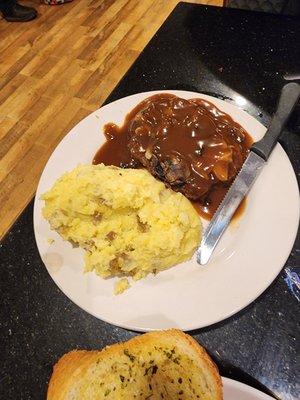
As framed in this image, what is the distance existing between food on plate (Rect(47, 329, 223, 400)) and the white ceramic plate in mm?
42

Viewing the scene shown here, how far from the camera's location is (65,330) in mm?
1484

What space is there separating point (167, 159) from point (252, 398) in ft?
3.53

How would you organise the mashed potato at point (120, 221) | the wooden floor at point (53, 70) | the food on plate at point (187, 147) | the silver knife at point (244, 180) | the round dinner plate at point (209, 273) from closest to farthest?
1. the round dinner plate at point (209, 273)
2. the mashed potato at point (120, 221)
3. the silver knife at point (244, 180)
4. the food on plate at point (187, 147)
5. the wooden floor at point (53, 70)

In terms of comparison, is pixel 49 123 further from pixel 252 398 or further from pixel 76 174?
pixel 252 398

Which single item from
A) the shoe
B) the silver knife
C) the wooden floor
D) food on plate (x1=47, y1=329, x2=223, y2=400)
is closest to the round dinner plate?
the silver knife

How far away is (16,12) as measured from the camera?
180 inches

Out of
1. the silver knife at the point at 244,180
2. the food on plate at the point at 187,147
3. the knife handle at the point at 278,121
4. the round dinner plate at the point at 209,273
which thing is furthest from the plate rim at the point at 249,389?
the knife handle at the point at 278,121

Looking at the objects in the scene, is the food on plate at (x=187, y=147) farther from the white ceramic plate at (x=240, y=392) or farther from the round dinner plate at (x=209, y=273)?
the white ceramic plate at (x=240, y=392)

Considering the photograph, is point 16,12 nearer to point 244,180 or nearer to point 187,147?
point 187,147

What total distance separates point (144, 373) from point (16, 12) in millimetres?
4814

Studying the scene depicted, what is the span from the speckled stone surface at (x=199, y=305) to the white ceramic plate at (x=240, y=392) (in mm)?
229

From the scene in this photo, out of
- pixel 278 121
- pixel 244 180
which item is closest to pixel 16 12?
pixel 278 121

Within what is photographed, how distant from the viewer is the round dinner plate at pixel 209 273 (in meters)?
1.37

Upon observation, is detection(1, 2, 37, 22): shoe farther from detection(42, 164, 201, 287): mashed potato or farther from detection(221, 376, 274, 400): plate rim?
detection(221, 376, 274, 400): plate rim
